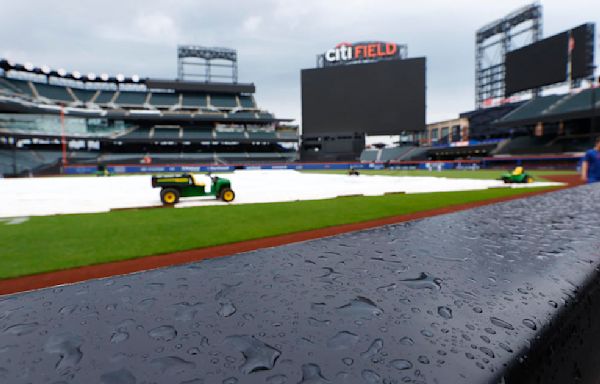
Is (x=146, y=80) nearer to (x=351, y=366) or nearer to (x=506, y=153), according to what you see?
(x=506, y=153)

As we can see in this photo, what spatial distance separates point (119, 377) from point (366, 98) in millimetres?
61119

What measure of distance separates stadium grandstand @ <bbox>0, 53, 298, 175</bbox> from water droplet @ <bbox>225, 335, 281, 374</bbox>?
52.0 metres

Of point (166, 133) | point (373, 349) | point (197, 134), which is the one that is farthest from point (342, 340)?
point (166, 133)

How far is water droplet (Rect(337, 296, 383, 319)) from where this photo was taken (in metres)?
0.95

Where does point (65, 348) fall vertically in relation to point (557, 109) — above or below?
below

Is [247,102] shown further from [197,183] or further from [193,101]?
[197,183]

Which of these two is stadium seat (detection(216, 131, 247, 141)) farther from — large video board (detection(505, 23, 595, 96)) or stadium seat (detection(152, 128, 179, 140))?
large video board (detection(505, 23, 595, 96))

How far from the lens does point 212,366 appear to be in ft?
2.25

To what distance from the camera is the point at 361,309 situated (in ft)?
3.23

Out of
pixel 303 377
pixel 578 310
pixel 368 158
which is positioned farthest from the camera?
pixel 368 158

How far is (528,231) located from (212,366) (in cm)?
216

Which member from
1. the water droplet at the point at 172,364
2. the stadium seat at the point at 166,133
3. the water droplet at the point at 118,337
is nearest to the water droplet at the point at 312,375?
the water droplet at the point at 172,364

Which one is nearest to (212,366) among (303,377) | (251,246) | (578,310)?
(303,377)

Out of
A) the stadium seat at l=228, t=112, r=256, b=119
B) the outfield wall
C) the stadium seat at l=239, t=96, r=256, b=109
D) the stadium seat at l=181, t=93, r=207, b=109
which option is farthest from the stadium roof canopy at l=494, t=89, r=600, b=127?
the stadium seat at l=181, t=93, r=207, b=109
